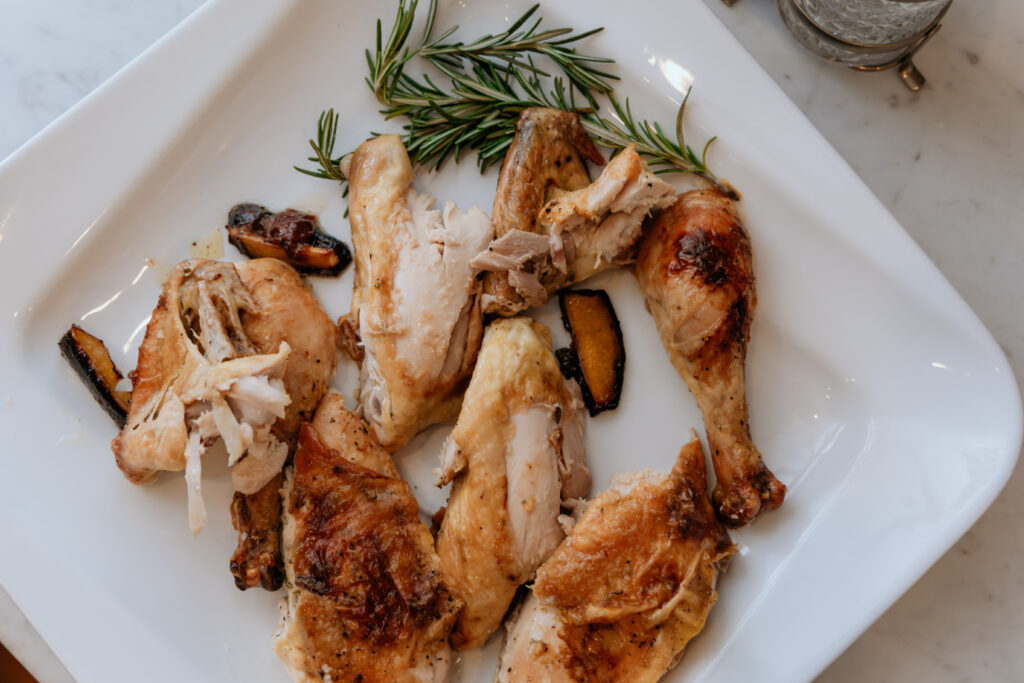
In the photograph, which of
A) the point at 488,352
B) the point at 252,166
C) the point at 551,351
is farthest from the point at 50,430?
the point at 551,351

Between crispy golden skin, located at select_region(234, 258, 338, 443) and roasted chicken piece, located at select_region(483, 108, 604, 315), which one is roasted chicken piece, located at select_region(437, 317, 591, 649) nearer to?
roasted chicken piece, located at select_region(483, 108, 604, 315)

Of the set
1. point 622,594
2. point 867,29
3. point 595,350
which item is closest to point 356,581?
point 622,594

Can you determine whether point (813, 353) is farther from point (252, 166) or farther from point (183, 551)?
point (183, 551)

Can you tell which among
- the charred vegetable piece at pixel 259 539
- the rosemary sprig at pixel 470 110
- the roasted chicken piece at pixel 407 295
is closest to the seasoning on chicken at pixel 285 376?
the charred vegetable piece at pixel 259 539

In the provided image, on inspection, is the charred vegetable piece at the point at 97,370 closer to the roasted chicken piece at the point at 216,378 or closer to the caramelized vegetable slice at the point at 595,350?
the roasted chicken piece at the point at 216,378

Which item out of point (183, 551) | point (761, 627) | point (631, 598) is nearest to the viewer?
point (631, 598)
